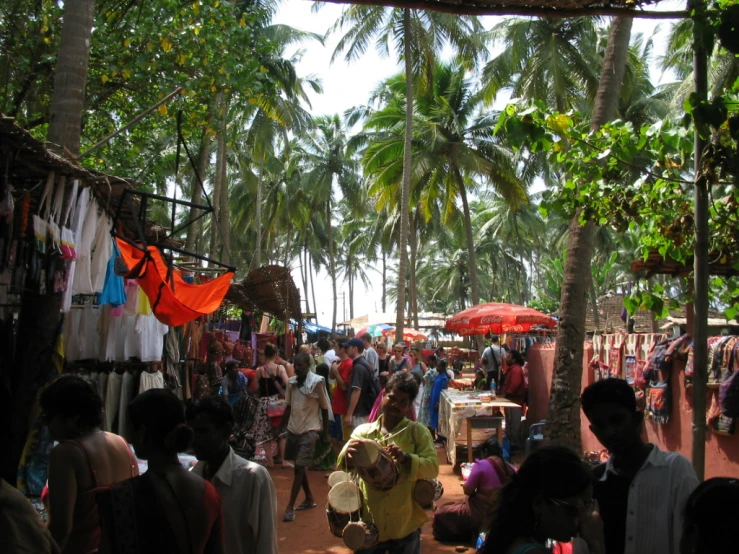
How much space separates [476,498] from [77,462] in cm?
415

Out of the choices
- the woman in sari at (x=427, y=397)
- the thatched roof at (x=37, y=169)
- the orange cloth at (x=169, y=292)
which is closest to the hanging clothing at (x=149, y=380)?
the orange cloth at (x=169, y=292)

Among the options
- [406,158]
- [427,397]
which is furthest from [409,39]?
[427,397]

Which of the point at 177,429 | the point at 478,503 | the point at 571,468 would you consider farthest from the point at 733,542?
the point at 478,503

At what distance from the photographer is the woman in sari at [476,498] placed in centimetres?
608

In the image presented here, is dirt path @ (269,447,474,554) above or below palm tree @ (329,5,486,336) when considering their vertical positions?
below

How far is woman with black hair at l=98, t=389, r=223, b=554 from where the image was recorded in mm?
2508

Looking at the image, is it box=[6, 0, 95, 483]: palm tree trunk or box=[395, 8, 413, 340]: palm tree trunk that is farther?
box=[395, 8, 413, 340]: palm tree trunk

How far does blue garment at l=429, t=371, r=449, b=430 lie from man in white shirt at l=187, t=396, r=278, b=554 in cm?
997

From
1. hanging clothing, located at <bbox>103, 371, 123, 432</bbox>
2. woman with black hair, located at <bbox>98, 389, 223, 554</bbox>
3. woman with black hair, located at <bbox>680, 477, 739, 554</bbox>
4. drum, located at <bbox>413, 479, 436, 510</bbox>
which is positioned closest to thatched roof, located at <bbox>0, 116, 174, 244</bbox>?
hanging clothing, located at <bbox>103, 371, 123, 432</bbox>

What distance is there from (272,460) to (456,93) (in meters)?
19.3

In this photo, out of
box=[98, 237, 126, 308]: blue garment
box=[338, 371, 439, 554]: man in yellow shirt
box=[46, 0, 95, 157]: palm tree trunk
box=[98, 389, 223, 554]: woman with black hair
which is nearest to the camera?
box=[98, 389, 223, 554]: woman with black hair

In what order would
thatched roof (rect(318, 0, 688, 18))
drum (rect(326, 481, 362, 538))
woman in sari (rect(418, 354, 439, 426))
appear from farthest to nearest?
1. woman in sari (rect(418, 354, 439, 426))
2. drum (rect(326, 481, 362, 538))
3. thatched roof (rect(318, 0, 688, 18))

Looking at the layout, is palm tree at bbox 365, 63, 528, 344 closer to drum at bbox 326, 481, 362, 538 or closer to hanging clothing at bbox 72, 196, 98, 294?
hanging clothing at bbox 72, 196, 98, 294

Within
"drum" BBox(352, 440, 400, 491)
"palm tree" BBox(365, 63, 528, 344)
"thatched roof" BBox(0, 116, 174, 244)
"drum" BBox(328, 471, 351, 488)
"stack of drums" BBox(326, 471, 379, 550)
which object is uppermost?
"palm tree" BBox(365, 63, 528, 344)
